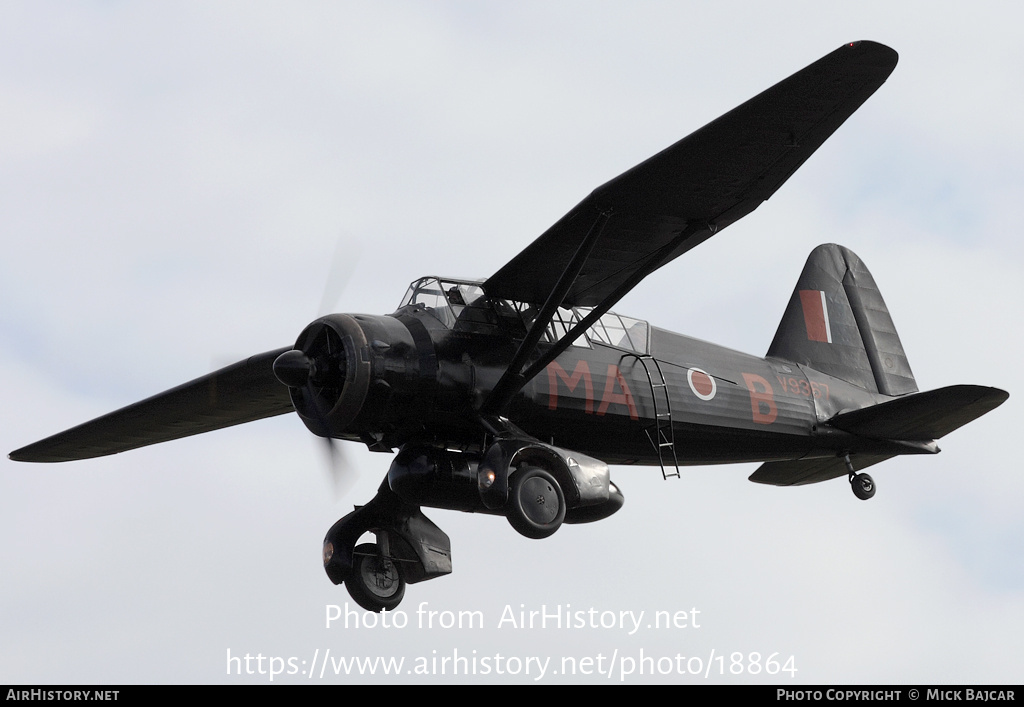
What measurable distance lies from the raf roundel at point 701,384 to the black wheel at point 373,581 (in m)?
3.67

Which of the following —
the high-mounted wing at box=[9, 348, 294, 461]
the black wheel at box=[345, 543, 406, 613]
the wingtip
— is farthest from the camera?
the high-mounted wing at box=[9, 348, 294, 461]

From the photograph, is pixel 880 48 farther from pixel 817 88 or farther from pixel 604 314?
pixel 604 314

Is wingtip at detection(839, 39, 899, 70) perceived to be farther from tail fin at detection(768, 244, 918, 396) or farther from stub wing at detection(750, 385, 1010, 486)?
tail fin at detection(768, 244, 918, 396)

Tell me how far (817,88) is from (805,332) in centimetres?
611

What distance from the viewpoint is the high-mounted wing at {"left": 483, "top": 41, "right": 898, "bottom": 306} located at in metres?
11.7

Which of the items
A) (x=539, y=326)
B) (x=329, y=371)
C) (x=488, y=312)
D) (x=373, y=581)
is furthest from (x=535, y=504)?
(x=373, y=581)

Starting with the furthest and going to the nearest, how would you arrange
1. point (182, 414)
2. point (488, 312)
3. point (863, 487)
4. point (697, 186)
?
point (182, 414) < point (863, 487) < point (488, 312) < point (697, 186)

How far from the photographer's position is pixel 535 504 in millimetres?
12961

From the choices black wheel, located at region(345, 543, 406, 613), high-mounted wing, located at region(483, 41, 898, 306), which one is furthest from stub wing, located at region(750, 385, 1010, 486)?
black wheel, located at region(345, 543, 406, 613)

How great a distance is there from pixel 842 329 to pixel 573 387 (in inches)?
206

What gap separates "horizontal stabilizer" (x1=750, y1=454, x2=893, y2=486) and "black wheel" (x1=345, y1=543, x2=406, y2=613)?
483cm

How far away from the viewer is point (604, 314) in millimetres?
14477

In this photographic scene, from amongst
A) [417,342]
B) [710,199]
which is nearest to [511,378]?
[417,342]

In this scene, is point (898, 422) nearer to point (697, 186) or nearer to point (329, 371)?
point (697, 186)
